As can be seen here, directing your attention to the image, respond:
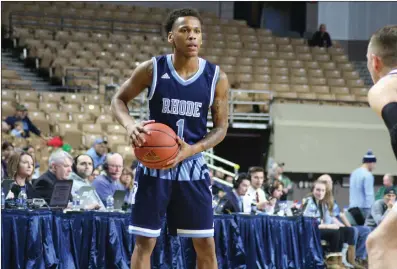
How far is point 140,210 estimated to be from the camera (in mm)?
4895

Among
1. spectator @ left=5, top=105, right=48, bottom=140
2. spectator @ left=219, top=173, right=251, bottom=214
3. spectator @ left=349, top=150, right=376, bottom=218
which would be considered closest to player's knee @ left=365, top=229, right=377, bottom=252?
spectator @ left=219, top=173, right=251, bottom=214

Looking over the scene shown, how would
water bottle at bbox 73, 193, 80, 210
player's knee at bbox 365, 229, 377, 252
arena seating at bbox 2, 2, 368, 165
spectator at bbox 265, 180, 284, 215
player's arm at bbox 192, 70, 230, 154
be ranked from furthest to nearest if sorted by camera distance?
arena seating at bbox 2, 2, 368, 165
spectator at bbox 265, 180, 284, 215
water bottle at bbox 73, 193, 80, 210
player's arm at bbox 192, 70, 230, 154
player's knee at bbox 365, 229, 377, 252

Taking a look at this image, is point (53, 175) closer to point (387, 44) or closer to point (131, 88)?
point (131, 88)

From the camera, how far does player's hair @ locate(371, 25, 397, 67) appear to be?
3.68 m

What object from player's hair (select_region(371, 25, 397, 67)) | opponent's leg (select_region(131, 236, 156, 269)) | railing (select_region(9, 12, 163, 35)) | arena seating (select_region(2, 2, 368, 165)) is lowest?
opponent's leg (select_region(131, 236, 156, 269))

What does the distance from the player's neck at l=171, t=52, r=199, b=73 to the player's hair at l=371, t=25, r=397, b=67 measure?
1451mm

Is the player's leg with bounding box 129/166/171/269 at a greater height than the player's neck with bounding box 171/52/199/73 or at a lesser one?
lesser

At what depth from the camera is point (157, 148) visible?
456 centimetres

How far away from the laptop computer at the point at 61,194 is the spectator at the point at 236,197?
76.7 inches

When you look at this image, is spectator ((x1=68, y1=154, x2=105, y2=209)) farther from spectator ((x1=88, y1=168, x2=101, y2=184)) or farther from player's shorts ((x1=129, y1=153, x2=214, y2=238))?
player's shorts ((x1=129, y1=153, x2=214, y2=238))

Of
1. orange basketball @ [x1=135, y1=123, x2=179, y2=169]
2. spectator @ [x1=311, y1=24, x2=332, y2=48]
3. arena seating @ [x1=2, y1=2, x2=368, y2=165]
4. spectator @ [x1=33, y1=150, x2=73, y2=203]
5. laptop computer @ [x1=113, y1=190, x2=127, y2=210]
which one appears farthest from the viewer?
spectator @ [x1=311, y1=24, x2=332, y2=48]

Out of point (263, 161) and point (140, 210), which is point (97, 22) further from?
point (140, 210)

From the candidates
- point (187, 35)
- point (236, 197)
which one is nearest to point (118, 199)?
point (236, 197)

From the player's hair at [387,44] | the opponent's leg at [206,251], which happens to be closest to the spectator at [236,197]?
the opponent's leg at [206,251]
